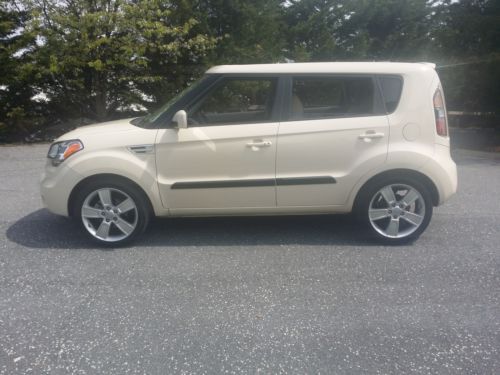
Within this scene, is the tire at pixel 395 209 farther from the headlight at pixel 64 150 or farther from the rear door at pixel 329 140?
the headlight at pixel 64 150

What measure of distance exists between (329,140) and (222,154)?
100cm

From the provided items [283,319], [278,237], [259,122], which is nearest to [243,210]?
[278,237]

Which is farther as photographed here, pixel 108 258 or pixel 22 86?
pixel 22 86

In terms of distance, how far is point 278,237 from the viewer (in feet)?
13.2

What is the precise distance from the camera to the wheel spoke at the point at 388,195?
3738mm

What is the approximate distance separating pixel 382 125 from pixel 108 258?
2.80m

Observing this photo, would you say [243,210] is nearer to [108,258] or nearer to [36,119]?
[108,258]

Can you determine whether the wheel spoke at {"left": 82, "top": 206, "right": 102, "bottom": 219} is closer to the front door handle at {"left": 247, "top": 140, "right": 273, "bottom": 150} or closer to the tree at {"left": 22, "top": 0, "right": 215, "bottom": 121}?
the front door handle at {"left": 247, "top": 140, "right": 273, "bottom": 150}

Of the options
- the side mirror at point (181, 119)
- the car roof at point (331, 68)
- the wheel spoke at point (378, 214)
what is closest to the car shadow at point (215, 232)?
the wheel spoke at point (378, 214)

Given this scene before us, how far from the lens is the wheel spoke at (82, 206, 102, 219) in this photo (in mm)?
3709

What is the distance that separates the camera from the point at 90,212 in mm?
3717

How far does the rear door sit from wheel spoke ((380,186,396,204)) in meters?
0.27

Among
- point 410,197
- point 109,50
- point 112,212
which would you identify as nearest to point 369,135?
point 410,197

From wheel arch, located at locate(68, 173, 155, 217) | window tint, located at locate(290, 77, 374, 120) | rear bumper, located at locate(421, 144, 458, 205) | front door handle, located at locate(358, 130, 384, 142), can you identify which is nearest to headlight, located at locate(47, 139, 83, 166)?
wheel arch, located at locate(68, 173, 155, 217)
